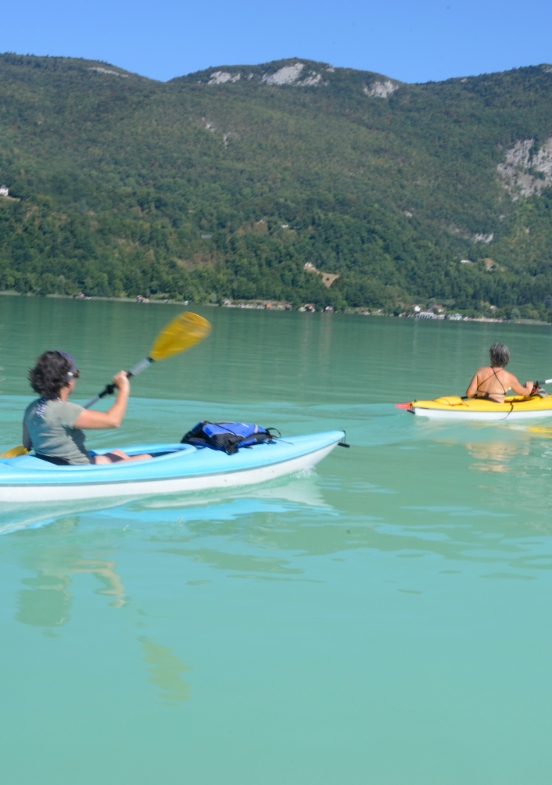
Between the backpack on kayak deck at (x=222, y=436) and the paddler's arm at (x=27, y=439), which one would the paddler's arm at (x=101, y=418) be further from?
the backpack on kayak deck at (x=222, y=436)

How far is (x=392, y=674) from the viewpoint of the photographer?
15.3ft

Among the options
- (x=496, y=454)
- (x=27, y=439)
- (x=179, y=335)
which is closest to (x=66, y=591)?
(x=27, y=439)

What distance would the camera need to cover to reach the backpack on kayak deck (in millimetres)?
8125

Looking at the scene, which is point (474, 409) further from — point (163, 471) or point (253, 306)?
point (253, 306)

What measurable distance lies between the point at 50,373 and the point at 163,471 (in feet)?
4.80

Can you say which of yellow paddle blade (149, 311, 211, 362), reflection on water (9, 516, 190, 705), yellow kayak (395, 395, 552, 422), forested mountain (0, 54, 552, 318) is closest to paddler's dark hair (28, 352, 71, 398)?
reflection on water (9, 516, 190, 705)

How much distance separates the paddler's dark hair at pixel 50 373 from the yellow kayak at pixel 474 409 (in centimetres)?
698

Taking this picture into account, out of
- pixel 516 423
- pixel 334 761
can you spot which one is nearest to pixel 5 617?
pixel 334 761

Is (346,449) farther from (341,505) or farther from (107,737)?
(107,737)

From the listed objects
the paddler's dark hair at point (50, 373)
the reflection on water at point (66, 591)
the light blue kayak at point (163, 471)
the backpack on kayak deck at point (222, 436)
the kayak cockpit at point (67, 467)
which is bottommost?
the reflection on water at point (66, 591)

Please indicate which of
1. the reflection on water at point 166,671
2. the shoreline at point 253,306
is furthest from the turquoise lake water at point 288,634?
the shoreline at point 253,306

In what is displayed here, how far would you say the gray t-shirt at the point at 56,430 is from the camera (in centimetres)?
662

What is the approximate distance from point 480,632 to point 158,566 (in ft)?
7.01

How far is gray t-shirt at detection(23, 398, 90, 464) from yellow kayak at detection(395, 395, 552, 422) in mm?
6538
